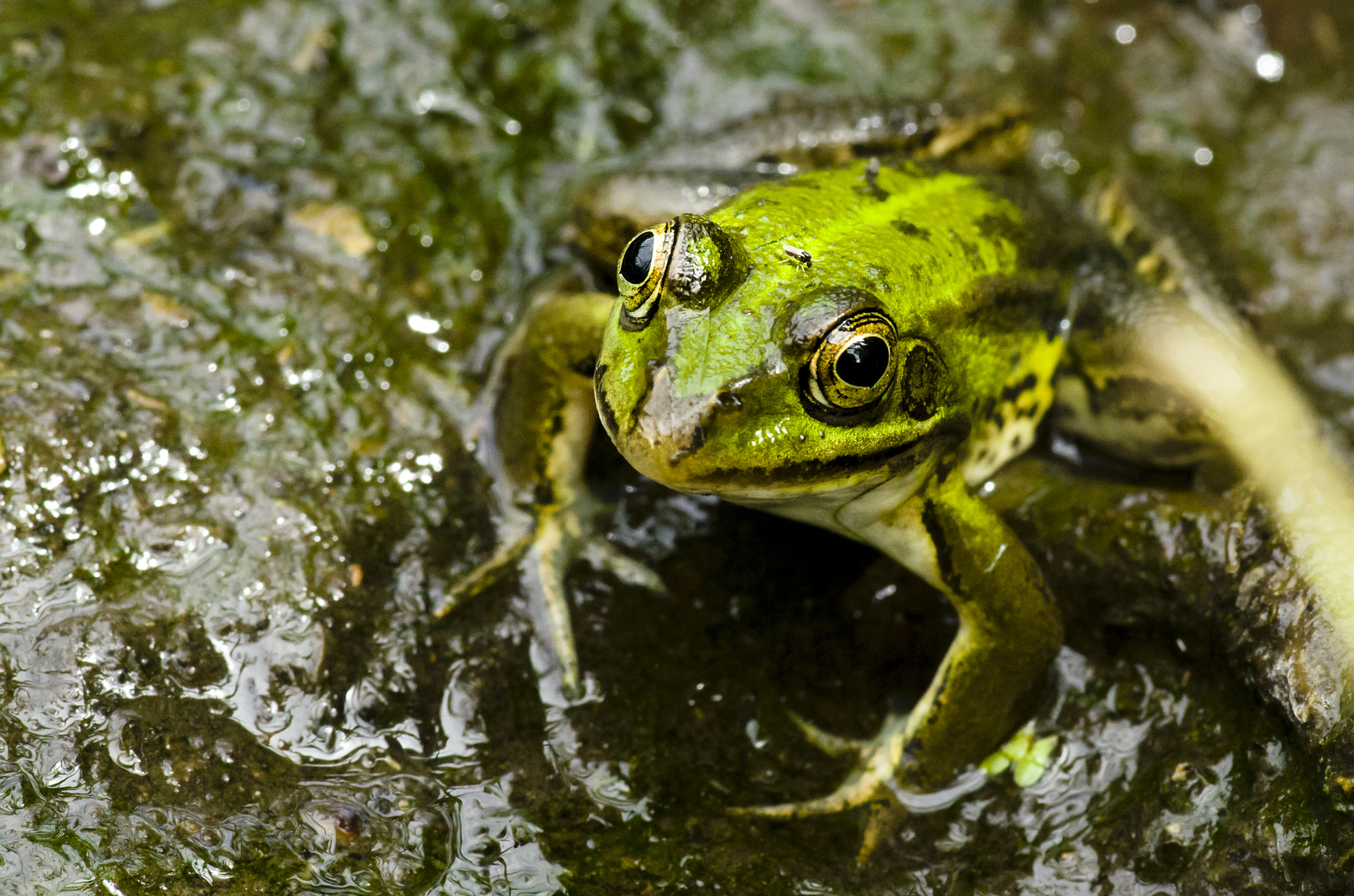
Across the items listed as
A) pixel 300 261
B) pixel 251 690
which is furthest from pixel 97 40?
pixel 251 690

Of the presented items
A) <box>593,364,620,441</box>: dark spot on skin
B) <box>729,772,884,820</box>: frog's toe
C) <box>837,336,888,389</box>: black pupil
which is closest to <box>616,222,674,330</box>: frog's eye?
<box>593,364,620,441</box>: dark spot on skin

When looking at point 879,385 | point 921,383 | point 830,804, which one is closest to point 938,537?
point 921,383

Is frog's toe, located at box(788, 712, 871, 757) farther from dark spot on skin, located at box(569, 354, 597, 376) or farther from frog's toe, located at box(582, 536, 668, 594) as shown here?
dark spot on skin, located at box(569, 354, 597, 376)

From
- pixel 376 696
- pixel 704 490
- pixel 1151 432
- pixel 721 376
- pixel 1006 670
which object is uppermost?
pixel 721 376

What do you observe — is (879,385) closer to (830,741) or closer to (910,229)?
(910,229)

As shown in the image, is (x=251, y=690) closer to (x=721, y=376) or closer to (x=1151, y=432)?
(x=721, y=376)

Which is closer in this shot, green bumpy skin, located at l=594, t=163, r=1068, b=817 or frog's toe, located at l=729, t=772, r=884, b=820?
green bumpy skin, located at l=594, t=163, r=1068, b=817

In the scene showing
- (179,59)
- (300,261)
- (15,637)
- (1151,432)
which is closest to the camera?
(15,637)

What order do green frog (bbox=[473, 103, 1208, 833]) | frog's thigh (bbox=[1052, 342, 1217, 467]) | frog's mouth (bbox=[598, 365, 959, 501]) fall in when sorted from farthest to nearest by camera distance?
frog's thigh (bbox=[1052, 342, 1217, 467]), green frog (bbox=[473, 103, 1208, 833]), frog's mouth (bbox=[598, 365, 959, 501])
